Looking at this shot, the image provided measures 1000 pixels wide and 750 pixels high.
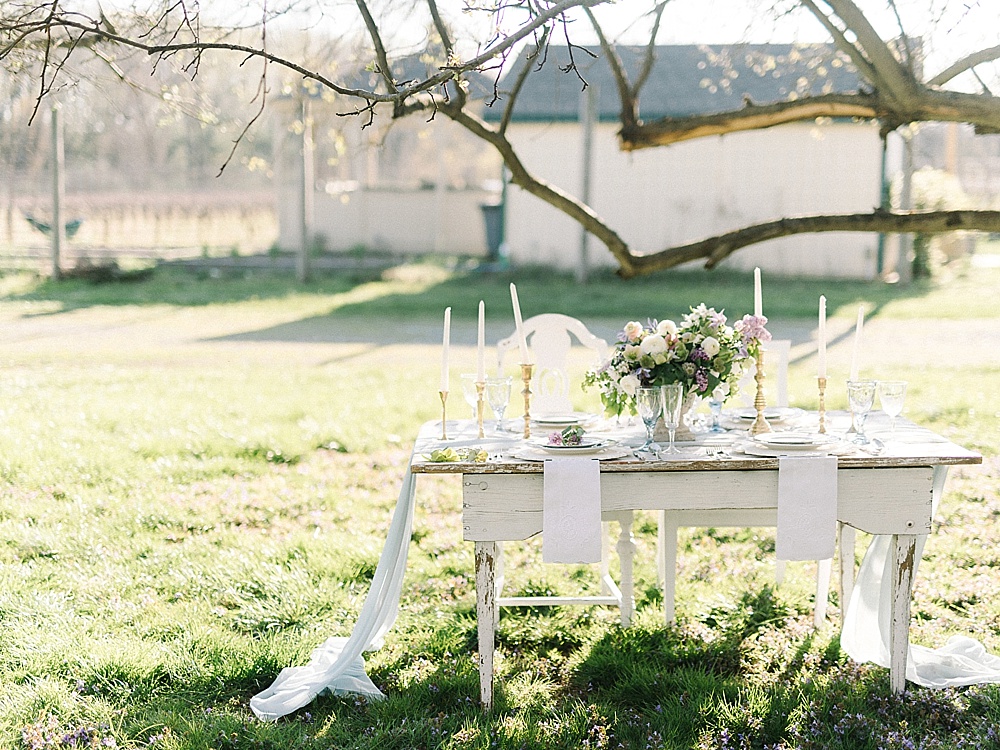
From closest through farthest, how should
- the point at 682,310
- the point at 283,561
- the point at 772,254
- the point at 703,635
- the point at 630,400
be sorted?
the point at 630,400
the point at 703,635
the point at 283,561
the point at 682,310
the point at 772,254

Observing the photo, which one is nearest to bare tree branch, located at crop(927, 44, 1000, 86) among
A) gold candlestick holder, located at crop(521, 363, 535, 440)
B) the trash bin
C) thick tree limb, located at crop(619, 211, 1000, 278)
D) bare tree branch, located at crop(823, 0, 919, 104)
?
bare tree branch, located at crop(823, 0, 919, 104)

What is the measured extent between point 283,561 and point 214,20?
9.92ft

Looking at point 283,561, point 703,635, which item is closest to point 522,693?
point 703,635

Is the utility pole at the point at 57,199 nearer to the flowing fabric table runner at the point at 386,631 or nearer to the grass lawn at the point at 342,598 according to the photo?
the grass lawn at the point at 342,598

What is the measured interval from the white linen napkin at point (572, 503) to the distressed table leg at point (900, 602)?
1058 millimetres

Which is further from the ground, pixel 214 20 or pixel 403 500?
pixel 214 20

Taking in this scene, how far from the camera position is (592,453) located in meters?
3.85

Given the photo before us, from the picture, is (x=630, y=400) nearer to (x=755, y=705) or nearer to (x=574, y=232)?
(x=755, y=705)

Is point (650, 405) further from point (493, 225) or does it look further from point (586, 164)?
point (493, 225)

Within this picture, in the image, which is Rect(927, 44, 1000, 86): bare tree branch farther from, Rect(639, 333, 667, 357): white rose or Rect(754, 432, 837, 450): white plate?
Rect(639, 333, 667, 357): white rose

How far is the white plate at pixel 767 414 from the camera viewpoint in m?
4.52

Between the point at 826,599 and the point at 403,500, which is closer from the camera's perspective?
the point at 403,500

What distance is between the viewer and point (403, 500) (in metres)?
4.09

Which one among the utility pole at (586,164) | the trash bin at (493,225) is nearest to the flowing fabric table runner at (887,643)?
the utility pole at (586,164)
